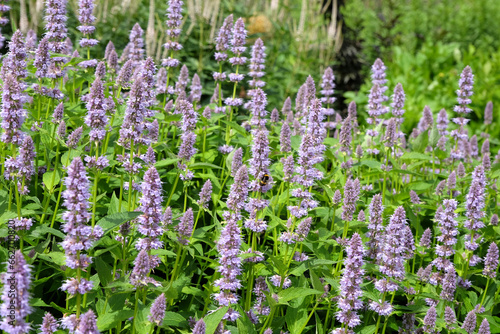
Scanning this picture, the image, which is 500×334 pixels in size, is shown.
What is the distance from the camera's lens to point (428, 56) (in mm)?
12859

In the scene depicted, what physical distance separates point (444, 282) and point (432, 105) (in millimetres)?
7525

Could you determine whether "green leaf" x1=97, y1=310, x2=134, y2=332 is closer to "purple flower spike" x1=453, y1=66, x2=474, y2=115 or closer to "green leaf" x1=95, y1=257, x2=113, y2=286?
"green leaf" x1=95, y1=257, x2=113, y2=286

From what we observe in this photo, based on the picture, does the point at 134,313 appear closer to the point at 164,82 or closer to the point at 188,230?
the point at 188,230

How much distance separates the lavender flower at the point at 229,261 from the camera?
329cm

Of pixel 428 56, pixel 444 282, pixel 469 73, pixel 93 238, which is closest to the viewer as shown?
pixel 93 238

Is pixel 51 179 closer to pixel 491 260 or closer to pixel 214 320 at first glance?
pixel 214 320

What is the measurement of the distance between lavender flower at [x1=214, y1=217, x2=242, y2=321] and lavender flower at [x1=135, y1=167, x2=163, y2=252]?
423 millimetres

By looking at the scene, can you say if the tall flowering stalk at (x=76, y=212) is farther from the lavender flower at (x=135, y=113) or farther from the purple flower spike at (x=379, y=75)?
the purple flower spike at (x=379, y=75)

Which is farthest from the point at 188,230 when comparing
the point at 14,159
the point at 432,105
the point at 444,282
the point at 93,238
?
the point at 432,105

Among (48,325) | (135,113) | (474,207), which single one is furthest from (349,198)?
(48,325)

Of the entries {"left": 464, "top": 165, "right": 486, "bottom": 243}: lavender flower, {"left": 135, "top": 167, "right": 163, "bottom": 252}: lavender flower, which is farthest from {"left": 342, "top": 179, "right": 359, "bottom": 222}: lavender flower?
{"left": 135, "top": 167, "right": 163, "bottom": 252}: lavender flower

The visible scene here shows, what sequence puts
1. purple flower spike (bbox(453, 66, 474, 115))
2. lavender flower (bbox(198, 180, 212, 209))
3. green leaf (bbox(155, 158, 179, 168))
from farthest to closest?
purple flower spike (bbox(453, 66, 474, 115)) → green leaf (bbox(155, 158, 179, 168)) → lavender flower (bbox(198, 180, 212, 209))

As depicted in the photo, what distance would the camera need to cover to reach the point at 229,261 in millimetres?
3299

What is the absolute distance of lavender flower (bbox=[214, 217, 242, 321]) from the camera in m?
3.29
